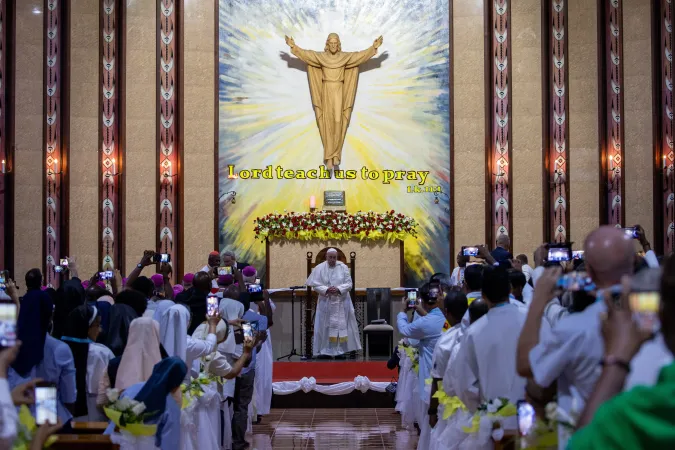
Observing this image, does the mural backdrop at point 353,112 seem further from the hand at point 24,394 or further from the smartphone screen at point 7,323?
the smartphone screen at point 7,323

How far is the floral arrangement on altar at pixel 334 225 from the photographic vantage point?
584 inches

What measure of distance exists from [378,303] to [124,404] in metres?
9.80

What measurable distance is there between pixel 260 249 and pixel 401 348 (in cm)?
572

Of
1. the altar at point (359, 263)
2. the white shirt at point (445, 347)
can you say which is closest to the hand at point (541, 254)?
the white shirt at point (445, 347)

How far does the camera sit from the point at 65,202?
1523 cm

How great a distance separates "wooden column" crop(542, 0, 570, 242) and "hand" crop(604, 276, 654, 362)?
13.6 m

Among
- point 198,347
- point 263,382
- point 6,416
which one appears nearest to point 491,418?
point 198,347

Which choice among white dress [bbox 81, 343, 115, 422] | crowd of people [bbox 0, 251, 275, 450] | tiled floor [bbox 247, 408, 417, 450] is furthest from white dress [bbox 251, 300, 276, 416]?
white dress [bbox 81, 343, 115, 422]

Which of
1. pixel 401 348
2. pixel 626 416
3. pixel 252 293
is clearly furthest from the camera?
pixel 401 348

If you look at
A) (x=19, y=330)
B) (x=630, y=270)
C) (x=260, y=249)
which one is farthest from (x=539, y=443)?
(x=260, y=249)

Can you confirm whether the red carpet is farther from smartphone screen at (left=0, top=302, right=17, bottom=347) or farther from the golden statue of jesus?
smartphone screen at (left=0, top=302, right=17, bottom=347)

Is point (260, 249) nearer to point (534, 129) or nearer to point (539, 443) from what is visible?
point (534, 129)

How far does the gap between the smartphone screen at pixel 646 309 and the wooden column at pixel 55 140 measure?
46.9 feet

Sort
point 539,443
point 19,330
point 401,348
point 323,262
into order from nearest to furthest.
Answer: point 539,443
point 19,330
point 401,348
point 323,262
